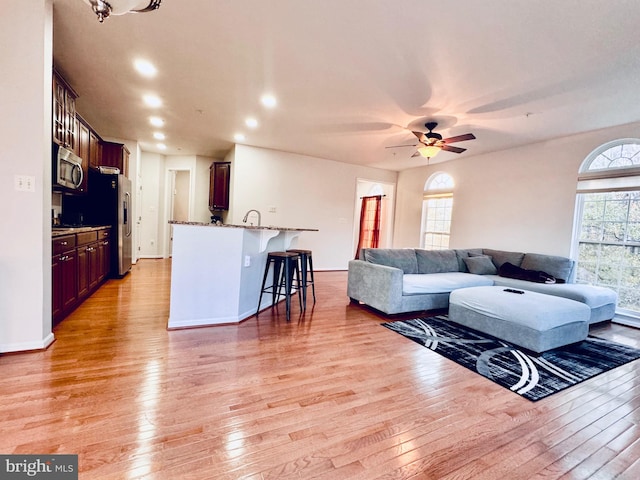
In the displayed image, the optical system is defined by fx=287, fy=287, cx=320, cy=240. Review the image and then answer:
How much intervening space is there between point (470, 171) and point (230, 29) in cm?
513

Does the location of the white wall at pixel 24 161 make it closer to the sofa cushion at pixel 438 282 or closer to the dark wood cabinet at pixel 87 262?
the dark wood cabinet at pixel 87 262

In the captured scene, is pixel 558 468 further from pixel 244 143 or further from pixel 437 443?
pixel 244 143

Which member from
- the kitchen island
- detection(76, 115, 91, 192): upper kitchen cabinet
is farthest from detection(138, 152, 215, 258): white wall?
the kitchen island

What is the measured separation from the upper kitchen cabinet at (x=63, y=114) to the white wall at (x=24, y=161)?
822 millimetres

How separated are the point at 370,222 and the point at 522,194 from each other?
4.10 metres

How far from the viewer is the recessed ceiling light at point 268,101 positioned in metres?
3.52

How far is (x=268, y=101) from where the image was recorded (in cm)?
365

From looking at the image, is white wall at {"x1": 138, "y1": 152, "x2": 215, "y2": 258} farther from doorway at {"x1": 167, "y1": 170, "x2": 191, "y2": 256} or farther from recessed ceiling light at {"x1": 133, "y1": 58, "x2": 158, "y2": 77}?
recessed ceiling light at {"x1": 133, "y1": 58, "x2": 158, "y2": 77}

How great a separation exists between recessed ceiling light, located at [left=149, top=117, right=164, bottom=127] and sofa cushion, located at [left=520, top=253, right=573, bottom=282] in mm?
6227

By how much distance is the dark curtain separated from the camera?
27.1 feet

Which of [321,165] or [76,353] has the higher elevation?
[321,165]

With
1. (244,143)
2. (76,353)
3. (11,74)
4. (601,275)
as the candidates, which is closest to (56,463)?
(76,353)

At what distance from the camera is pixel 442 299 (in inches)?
151

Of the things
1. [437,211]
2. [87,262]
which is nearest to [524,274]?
[437,211]
